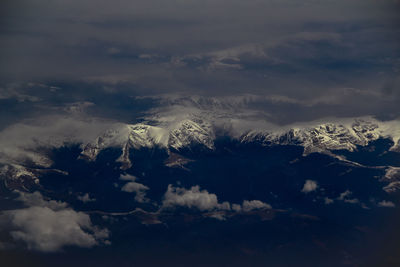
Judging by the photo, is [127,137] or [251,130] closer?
[127,137]

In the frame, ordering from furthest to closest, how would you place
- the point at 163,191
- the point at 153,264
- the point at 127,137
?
the point at 127,137, the point at 163,191, the point at 153,264

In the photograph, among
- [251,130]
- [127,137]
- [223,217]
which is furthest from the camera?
[251,130]

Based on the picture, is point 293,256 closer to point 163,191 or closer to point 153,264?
point 153,264

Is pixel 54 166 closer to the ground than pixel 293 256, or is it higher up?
higher up

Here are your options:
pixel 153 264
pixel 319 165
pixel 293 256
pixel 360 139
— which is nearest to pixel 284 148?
pixel 319 165

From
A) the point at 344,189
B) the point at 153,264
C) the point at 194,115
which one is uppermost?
the point at 194,115

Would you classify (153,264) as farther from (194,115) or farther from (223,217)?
(194,115)

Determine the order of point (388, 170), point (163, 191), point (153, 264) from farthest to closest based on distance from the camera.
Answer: point (388, 170)
point (163, 191)
point (153, 264)

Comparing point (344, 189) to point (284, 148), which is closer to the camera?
point (344, 189)

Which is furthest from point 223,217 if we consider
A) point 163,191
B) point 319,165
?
point 319,165
